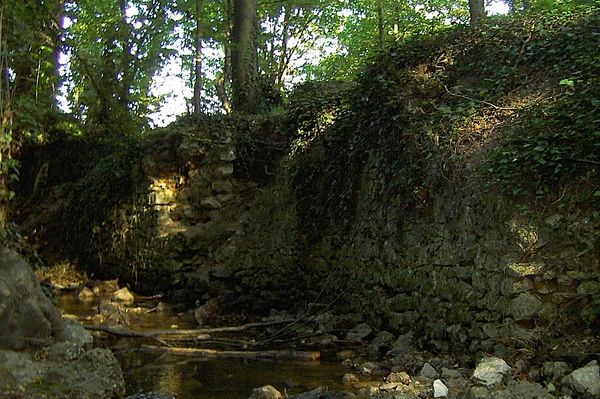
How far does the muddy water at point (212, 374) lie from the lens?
541 centimetres

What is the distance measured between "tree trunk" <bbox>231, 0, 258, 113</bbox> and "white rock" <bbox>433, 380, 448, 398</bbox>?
8.73 m

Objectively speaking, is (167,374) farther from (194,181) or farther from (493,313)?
(194,181)

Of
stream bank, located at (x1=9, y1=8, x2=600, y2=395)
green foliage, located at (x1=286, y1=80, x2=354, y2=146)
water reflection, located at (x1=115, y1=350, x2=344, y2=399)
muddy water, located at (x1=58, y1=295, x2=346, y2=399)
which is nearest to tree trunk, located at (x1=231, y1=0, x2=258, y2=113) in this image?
stream bank, located at (x1=9, y1=8, x2=600, y2=395)

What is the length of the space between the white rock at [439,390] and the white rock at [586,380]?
38.4 inches

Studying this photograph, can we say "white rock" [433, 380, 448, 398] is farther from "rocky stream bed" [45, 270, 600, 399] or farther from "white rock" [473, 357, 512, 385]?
"white rock" [473, 357, 512, 385]

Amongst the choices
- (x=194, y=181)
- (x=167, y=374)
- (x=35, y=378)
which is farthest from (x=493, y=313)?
(x=194, y=181)

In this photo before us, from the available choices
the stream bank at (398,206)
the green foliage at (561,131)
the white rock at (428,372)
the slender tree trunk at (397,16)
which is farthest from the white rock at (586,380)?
the slender tree trunk at (397,16)

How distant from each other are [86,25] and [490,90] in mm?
10866

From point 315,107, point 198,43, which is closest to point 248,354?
point 315,107

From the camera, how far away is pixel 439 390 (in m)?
4.82

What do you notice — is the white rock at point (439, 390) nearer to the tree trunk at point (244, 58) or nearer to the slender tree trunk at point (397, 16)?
the tree trunk at point (244, 58)

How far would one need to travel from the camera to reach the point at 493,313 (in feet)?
17.8

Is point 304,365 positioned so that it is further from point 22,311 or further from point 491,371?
point 22,311

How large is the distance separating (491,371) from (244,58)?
9.76 metres
